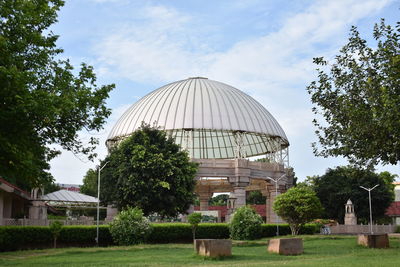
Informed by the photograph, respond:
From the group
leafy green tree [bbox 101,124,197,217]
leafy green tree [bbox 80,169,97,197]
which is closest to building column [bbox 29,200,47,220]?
leafy green tree [bbox 101,124,197,217]

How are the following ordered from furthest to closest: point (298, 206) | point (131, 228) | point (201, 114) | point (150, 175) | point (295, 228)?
1. point (201, 114)
2. point (295, 228)
3. point (150, 175)
4. point (298, 206)
5. point (131, 228)

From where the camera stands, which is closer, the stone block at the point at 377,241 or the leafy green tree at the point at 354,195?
the stone block at the point at 377,241

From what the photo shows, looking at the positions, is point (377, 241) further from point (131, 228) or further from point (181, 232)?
point (181, 232)

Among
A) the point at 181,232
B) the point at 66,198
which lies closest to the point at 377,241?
the point at 181,232

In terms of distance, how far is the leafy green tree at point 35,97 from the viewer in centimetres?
1608

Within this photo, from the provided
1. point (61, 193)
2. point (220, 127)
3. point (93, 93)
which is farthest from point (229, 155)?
point (93, 93)

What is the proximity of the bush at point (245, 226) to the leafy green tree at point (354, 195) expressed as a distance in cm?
2856

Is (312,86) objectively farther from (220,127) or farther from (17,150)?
(220,127)

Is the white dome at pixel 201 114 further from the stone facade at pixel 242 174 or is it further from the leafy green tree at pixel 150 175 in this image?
the leafy green tree at pixel 150 175

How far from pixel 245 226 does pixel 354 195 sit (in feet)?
103

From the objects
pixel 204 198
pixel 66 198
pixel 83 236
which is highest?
pixel 204 198

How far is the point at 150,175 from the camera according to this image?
3938 centimetres

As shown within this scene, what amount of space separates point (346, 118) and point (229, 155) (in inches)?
1715

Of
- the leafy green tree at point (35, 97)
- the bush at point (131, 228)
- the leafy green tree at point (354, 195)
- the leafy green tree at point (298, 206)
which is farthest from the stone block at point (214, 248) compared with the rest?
the leafy green tree at point (354, 195)
